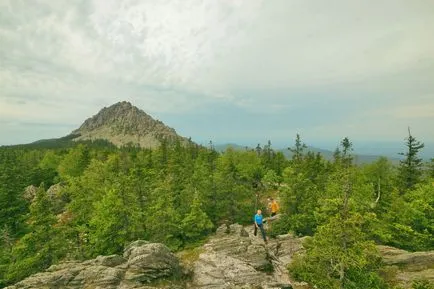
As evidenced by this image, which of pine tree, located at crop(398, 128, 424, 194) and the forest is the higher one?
pine tree, located at crop(398, 128, 424, 194)

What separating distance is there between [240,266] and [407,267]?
48.3 feet

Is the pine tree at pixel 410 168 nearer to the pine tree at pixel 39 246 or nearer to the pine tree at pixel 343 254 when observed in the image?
the pine tree at pixel 343 254

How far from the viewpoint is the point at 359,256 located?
67.9 feet

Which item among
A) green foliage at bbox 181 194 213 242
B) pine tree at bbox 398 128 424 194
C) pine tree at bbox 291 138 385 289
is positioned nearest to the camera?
pine tree at bbox 291 138 385 289

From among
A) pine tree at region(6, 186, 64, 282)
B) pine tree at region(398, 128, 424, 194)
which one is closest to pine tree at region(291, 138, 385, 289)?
pine tree at region(6, 186, 64, 282)

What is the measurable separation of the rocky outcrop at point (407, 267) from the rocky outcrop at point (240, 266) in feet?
26.7

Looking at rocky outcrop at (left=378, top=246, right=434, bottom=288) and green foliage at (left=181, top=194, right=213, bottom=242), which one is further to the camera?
green foliage at (left=181, top=194, right=213, bottom=242)

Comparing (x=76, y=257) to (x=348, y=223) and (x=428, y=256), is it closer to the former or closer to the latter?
(x=348, y=223)

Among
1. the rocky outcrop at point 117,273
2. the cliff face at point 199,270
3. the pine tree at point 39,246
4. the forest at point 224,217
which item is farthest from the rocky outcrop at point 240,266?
the pine tree at point 39,246

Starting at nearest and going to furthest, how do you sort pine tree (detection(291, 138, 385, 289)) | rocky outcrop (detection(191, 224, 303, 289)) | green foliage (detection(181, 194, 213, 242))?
pine tree (detection(291, 138, 385, 289)) → rocky outcrop (detection(191, 224, 303, 289)) → green foliage (detection(181, 194, 213, 242))

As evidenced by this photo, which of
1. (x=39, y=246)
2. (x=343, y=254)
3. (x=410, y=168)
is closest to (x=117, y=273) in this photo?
(x=343, y=254)

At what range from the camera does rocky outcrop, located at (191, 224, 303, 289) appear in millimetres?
24438

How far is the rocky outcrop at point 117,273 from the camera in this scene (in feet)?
77.5

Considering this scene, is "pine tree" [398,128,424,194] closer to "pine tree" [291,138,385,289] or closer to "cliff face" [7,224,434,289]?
"cliff face" [7,224,434,289]
